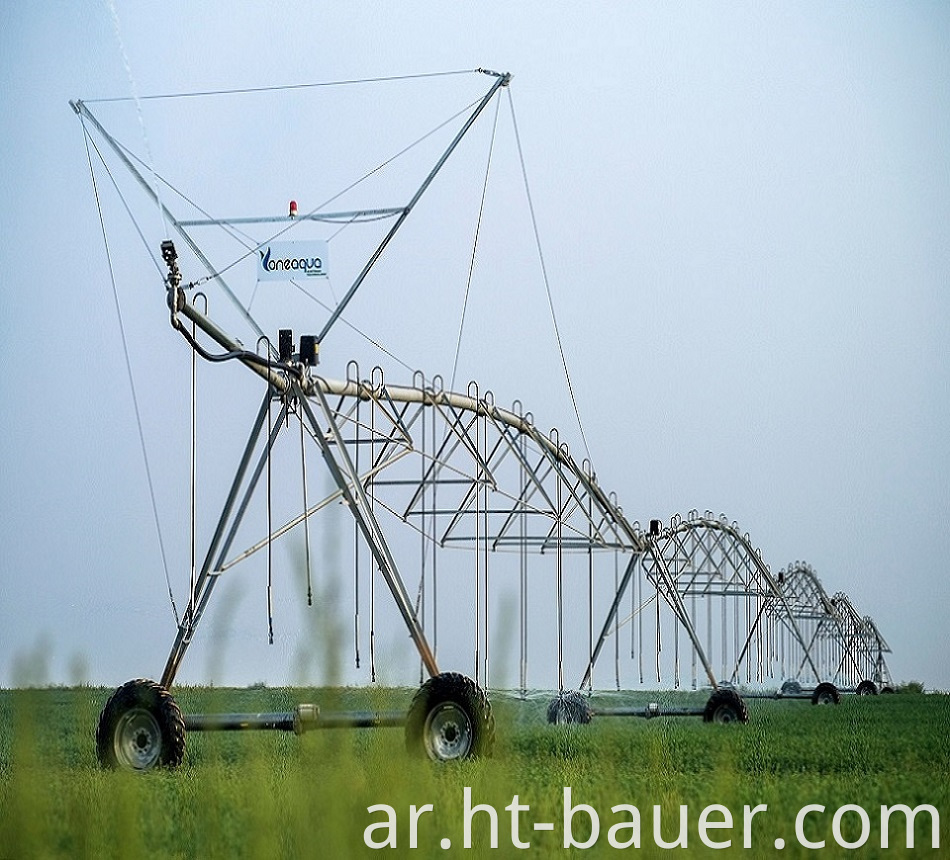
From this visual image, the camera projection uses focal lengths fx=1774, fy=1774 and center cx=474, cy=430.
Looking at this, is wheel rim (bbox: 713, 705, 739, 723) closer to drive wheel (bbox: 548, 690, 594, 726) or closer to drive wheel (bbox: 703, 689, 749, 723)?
drive wheel (bbox: 703, 689, 749, 723)

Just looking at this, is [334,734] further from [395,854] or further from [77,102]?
[77,102]

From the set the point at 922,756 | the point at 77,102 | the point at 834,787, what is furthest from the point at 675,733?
the point at 77,102

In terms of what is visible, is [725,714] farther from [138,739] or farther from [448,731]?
[138,739]

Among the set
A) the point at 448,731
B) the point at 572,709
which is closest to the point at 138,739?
the point at 448,731

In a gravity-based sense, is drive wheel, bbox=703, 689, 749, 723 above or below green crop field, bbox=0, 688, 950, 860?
above

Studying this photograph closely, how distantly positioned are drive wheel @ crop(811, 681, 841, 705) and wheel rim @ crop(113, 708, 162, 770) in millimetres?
26422

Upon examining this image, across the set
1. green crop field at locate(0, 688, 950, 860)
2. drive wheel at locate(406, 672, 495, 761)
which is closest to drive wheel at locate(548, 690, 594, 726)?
green crop field at locate(0, 688, 950, 860)

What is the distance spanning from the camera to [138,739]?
14.4 metres

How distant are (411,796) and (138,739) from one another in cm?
986

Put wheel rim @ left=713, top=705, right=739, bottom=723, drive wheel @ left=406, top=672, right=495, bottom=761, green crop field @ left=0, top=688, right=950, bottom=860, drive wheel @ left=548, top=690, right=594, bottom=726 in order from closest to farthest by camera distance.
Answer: green crop field @ left=0, top=688, right=950, bottom=860
drive wheel @ left=406, top=672, right=495, bottom=761
drive wheel @ left=548, top=690, right=594, bottom=726
wheel rim @ left=713, top=705, right=739, bottom=723

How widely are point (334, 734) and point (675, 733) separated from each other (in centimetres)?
1581

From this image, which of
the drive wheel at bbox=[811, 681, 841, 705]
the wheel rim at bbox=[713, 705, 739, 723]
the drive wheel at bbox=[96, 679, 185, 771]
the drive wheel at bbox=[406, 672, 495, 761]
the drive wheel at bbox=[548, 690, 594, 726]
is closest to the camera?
the drive wheel at bbox=[96, 679, 185, 771]

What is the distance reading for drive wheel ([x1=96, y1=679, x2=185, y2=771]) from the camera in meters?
14.2

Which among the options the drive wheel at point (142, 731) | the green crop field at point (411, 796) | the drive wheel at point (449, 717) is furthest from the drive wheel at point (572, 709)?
the drive wheel at point (142, 731)
